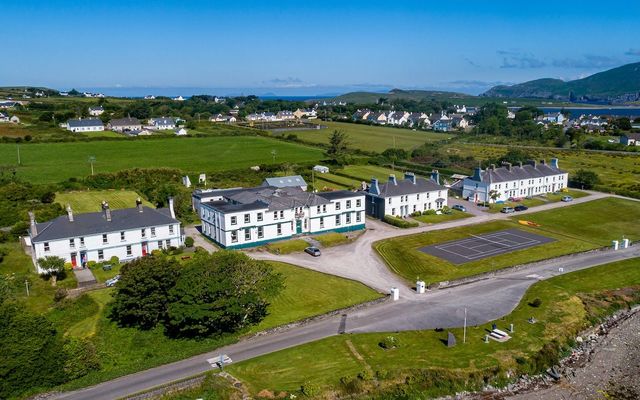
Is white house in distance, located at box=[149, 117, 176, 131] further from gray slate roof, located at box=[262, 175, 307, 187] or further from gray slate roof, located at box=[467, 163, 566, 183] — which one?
gray slate roof, located at box=[467, 163, 566, 183]

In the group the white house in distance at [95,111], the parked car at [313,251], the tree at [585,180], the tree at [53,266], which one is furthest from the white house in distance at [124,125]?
the tree at [585,180]

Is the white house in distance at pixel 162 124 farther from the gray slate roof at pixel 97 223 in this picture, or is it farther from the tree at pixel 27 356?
the tree at pixel 27 356

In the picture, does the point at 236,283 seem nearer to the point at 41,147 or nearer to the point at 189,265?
the point at 189,265

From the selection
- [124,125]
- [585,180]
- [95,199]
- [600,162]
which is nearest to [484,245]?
[585,180]

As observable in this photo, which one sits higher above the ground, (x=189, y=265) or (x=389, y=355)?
(x=189, y=265)

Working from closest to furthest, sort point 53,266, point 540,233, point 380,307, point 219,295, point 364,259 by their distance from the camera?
point 219,295
point 380,307
point 53,266
point 364,259
point 540,233

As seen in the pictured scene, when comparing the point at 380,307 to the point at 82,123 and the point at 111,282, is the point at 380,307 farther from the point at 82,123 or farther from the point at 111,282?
the point at 82,123

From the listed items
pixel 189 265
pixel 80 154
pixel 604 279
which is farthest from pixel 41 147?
pixel 604 279
